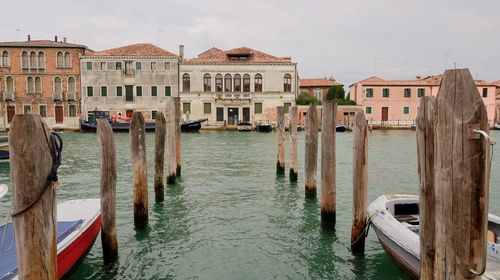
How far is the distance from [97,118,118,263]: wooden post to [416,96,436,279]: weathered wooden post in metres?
3.61

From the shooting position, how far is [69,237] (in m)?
4.88

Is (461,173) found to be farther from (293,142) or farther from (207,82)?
(207,82)

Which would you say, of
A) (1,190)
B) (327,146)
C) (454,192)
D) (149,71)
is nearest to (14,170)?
(454,192)

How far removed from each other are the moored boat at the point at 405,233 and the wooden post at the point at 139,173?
3.61 m

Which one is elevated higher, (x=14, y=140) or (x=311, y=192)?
(x=14, y=140)

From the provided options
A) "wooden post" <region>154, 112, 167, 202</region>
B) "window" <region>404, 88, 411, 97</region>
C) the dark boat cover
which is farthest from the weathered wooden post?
"window" <region>404, 88, 411, 97</region>

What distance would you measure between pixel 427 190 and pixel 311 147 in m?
5.38

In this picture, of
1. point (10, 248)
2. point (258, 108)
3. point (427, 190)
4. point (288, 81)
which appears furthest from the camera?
point (258, 108)

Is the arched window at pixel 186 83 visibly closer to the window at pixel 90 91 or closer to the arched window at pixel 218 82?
the arched window at pixel 218 82

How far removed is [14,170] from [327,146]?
4621 mm

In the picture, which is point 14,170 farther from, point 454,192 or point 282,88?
point 282,88

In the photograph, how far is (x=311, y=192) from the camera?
9.16m

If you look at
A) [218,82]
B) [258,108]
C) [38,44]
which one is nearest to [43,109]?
[38,44]

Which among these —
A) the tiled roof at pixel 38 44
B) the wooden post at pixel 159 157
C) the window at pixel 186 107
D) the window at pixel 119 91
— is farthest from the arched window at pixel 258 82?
the wooden post at pixel 159 157
